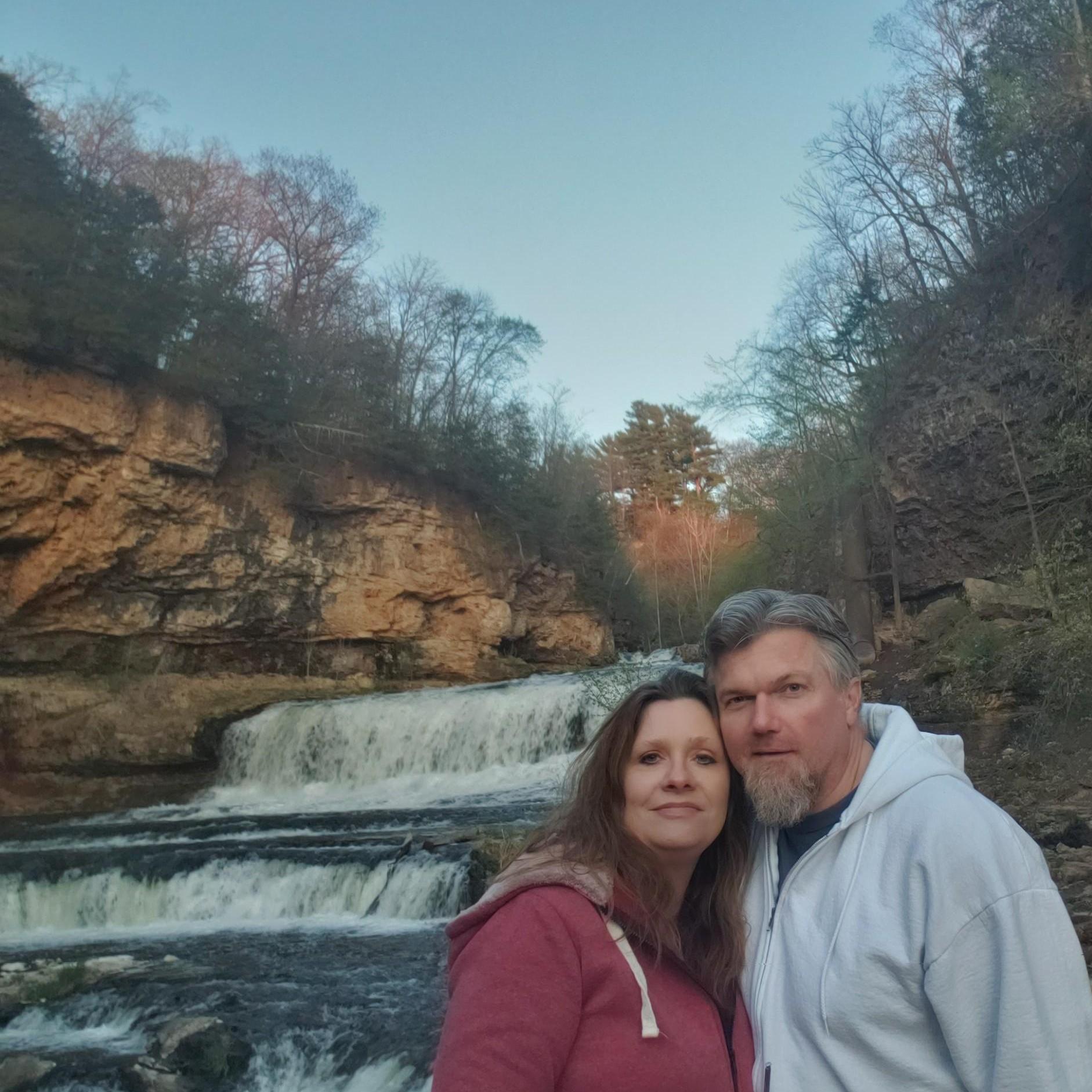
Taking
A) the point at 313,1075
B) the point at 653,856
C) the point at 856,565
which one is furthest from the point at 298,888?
the point at 856,565

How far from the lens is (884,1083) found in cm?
162

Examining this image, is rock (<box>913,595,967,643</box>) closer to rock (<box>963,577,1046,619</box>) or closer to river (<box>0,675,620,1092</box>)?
rock (<box>963,577,1046,619</box>)

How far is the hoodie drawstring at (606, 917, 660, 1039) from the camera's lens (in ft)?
5.00

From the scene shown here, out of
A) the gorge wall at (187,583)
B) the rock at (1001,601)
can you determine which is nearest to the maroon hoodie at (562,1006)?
the rock at (1001,601)

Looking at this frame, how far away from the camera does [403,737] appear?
14.9m

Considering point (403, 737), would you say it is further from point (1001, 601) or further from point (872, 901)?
point (872, 901)

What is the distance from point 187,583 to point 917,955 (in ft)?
58.1

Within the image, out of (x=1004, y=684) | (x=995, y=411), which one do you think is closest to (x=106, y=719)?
(x=1004, y=684)

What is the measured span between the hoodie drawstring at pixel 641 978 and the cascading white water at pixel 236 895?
6.57 metres

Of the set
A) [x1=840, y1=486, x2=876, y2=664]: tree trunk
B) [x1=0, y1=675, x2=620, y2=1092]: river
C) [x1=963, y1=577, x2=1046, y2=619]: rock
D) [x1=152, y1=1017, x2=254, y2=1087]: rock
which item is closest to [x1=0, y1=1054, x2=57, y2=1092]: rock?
[x1=0, y1=675, x2=620, y2=1092]: river

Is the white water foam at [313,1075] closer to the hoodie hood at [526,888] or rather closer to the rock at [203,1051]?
the rock at [203,1051]

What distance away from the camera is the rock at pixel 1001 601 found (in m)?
11.8

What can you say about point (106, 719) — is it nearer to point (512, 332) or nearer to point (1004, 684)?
point (1004, 684)

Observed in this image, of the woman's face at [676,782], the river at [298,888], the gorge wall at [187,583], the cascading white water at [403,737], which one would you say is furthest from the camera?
the gorge wall at [187,583]
